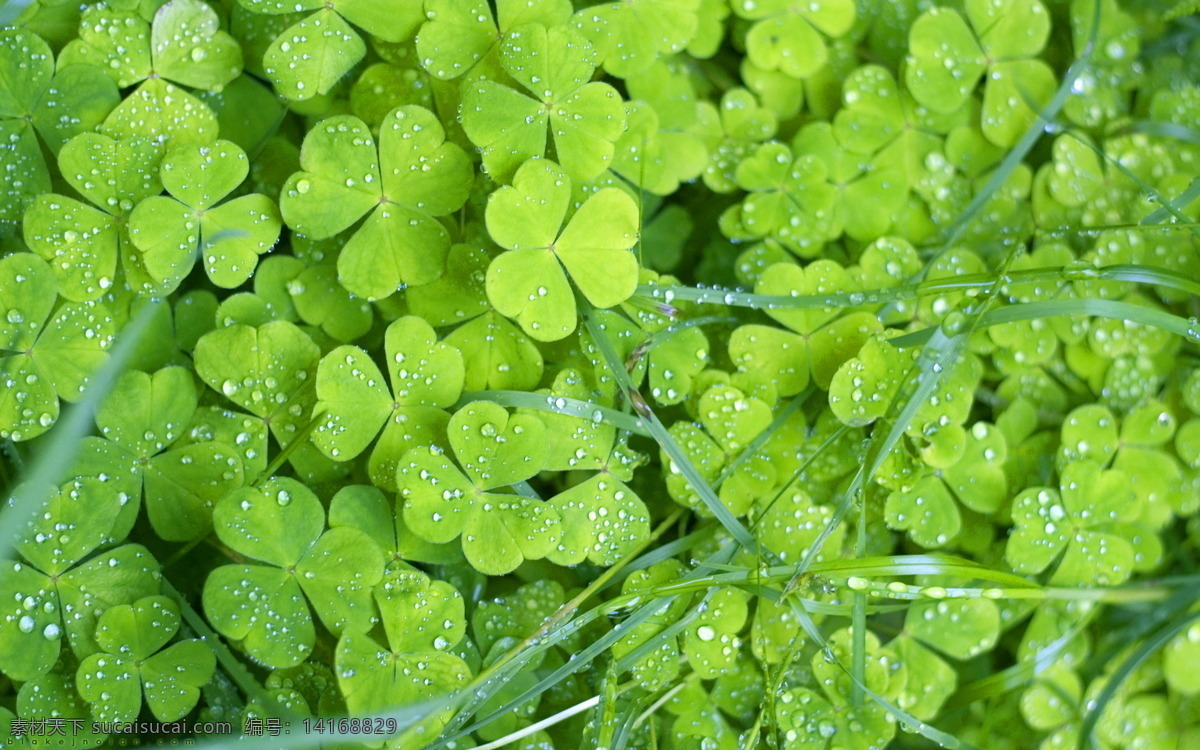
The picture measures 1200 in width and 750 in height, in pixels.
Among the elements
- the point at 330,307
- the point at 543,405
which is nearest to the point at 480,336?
the point at 543,405

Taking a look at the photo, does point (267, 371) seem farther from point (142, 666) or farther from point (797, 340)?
point (797, 340)

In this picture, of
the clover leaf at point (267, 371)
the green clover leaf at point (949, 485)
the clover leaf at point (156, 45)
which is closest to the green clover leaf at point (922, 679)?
the green clover leaf at point (949, 485)

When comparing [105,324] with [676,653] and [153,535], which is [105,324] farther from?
[676,653]

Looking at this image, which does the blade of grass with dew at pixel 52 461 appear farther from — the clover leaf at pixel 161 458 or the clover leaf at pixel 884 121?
the clover leaf at pixel 884 121

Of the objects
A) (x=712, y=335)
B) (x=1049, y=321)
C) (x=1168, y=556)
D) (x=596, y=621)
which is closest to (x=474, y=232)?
(x=712, y=335)

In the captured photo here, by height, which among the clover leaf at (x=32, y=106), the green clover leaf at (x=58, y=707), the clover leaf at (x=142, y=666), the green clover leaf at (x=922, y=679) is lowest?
the green clover leaf at (x=922, y=679)

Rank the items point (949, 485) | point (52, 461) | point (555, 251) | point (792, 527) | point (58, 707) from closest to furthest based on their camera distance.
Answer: point (52, 461) < point (58, 707) < point (555, 251) < point (792, 527) < point (949, 485)

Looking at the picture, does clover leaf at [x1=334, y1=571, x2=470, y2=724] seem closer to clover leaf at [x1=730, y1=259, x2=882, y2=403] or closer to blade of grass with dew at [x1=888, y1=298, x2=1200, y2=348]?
clover leaf at [x1=730, y1=259, x2=882, y2=403]
